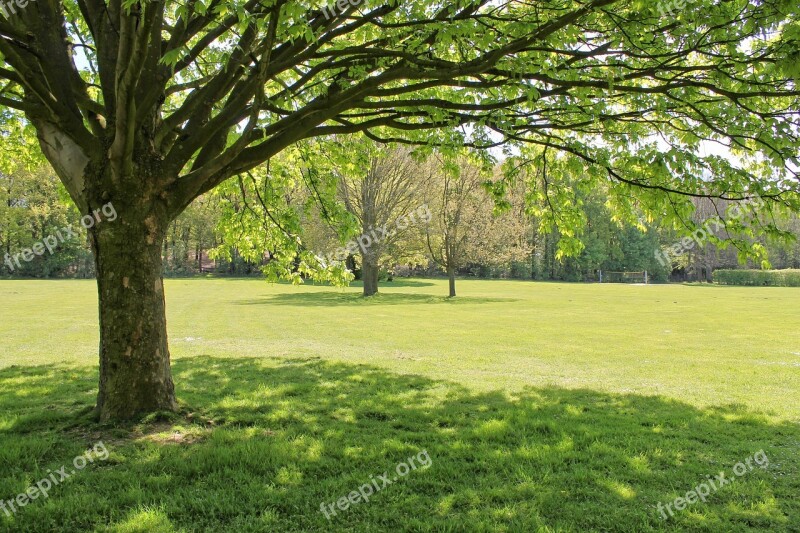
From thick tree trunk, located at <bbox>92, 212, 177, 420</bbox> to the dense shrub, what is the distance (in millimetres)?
68015

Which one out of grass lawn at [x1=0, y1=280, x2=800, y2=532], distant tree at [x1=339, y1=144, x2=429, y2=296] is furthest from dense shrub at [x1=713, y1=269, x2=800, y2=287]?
grass lawn at [x1=0, y1=280, x2=800, y2=532]

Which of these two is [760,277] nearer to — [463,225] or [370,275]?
[463,225]

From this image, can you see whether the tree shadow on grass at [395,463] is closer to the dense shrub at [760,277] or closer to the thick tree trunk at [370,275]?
the thick tree trunk at [370,275]

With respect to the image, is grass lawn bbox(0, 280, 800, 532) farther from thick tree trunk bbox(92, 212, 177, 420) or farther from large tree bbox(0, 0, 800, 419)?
large tree bbox(0, 0, 800, 419)

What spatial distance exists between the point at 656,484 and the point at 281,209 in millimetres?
7679

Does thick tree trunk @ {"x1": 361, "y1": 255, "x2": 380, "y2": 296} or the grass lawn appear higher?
thick tree trunk @ {"x1": 361, "y1": 255, "x2": 380, "y2": 296}

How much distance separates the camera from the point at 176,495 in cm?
415

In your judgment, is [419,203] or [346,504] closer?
[346,504]

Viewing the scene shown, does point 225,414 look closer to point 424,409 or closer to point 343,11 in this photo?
point 424,409

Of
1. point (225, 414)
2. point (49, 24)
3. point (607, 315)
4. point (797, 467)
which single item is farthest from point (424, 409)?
point (607, 315)

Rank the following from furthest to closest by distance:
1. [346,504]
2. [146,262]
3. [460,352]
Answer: [460,352], [146,262], [346,504]

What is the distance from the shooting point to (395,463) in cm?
499

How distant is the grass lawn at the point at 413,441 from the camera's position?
3.97 metres

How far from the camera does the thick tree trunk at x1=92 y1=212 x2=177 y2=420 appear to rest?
557cm
